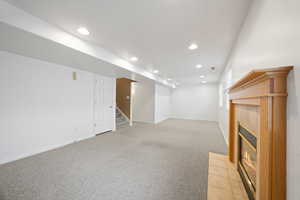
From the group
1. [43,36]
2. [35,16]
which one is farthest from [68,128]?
[35,16]

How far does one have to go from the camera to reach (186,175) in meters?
1.93

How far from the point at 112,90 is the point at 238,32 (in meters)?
4.41

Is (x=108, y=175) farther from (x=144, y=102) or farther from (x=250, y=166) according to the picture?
(x=144, y=102)

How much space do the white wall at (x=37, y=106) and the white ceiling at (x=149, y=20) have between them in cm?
155

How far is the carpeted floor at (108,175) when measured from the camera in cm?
152

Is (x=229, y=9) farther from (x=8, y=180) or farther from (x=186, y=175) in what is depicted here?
(x=8, y=180)

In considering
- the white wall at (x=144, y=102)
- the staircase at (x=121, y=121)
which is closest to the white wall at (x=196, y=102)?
the white wall at (x=144, y=102)

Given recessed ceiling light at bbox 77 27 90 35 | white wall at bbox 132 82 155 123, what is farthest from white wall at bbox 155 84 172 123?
recessed ceiling light at bbox 77 27 90 35

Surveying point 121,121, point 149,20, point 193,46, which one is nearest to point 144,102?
point 121,121

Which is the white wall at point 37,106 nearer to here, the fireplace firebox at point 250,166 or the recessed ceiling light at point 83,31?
the recessed ceiling light at point 83,31

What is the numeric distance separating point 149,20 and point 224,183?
271 cm

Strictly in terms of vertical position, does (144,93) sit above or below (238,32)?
below

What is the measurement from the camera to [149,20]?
1783 mm

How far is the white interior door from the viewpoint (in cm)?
429
